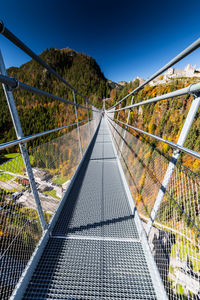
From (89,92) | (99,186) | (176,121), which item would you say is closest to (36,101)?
(89,92)

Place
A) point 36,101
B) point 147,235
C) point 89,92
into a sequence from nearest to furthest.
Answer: point 147,235 → point 36,101 → point 89,92

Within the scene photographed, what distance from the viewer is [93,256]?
123 centimetres

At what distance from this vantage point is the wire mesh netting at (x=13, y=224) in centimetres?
90

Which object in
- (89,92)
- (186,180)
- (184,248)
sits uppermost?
(89,92)

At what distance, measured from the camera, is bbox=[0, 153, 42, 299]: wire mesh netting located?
905mm

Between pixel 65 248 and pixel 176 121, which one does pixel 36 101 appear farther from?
pixel 65 248

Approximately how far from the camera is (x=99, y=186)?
2.30 m

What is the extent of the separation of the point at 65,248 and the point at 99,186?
1134 mm

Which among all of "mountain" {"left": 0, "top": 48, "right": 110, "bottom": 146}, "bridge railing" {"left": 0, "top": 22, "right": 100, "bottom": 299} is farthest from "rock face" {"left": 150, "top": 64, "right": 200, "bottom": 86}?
"bridge railing" {"left": 0, "top": 22, "right": 100, "bottom": 299}

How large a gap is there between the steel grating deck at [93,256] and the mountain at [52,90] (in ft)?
10.9

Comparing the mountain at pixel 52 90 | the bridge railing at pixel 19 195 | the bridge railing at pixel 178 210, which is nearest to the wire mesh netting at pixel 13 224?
the bridge railing at pixel 19 195

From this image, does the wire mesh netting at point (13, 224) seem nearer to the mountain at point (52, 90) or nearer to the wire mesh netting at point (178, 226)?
the wire mesh netting at point (178, 226)

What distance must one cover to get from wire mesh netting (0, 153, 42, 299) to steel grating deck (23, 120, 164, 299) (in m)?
0.17

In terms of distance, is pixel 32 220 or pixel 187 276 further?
pixel 32 220
